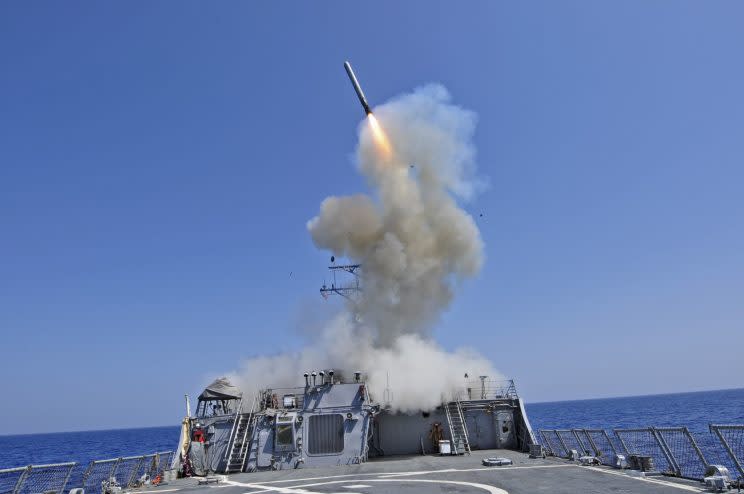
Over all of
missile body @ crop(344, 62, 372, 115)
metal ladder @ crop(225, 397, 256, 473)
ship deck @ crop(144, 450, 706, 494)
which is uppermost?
missile body @ crop(344, 62, 372, 115)

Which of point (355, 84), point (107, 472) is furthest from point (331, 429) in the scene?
point (355, 84)

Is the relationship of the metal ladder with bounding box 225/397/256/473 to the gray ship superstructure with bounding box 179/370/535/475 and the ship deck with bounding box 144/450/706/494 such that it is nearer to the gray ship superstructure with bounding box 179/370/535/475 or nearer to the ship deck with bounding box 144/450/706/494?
the gray ship superstructure with bounding box 179/370/535/475

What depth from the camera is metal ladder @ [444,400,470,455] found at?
2336cm

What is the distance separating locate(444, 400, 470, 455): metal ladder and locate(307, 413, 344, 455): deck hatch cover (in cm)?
478

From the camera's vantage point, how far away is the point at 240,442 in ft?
74.2

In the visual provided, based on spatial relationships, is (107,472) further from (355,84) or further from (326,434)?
(355,84)

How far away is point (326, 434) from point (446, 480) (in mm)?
7248

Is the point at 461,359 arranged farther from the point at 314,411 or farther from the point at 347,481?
the point at 347,481

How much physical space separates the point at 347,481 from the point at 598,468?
7667 millimetres

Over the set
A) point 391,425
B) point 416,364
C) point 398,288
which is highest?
point 398,288

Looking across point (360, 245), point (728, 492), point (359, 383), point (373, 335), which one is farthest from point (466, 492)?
point (360, 245)

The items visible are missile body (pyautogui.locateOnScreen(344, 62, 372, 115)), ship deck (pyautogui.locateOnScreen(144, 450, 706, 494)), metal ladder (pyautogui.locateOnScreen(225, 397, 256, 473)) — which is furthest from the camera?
missile body (pyautogui.locateOnScreen(344, 62, 372, 115))

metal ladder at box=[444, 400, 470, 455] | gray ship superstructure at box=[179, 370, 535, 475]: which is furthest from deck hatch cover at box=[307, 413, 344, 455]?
metal ladder at box=[444, 400, 470, 455]

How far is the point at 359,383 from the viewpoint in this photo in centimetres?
2289
